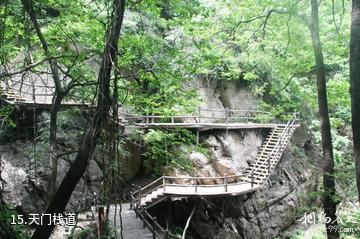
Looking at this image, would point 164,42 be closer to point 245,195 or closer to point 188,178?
point 188,178

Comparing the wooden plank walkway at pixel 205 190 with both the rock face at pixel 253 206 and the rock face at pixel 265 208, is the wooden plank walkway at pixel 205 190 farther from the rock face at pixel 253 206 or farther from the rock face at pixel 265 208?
the rock face at pixel 265 208

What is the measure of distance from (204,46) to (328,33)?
217 inches

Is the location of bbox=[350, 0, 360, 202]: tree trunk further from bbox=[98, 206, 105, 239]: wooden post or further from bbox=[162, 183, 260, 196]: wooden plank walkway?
bbox=[162, 183, 260, 196]: wooden plank walkway

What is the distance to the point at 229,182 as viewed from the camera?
14.2 meters

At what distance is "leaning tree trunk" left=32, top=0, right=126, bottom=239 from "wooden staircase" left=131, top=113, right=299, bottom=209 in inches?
248

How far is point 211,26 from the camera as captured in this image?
880 cm

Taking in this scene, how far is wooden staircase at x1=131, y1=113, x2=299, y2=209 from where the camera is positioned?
11.3 metres

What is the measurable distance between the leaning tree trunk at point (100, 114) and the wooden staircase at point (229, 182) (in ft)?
20.6

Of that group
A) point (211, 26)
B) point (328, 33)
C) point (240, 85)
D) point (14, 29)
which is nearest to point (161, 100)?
point (211, 26)

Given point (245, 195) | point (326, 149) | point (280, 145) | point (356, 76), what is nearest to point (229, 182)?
point (245, 195)

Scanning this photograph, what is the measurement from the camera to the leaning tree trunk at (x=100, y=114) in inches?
137

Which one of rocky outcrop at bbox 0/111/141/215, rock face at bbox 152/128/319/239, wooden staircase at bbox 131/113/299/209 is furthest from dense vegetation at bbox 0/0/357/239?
rock face at bbox 152/128/319/239

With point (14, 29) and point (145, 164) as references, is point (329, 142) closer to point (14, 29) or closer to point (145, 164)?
point (14, 29)

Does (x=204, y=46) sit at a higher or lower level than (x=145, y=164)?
higher
